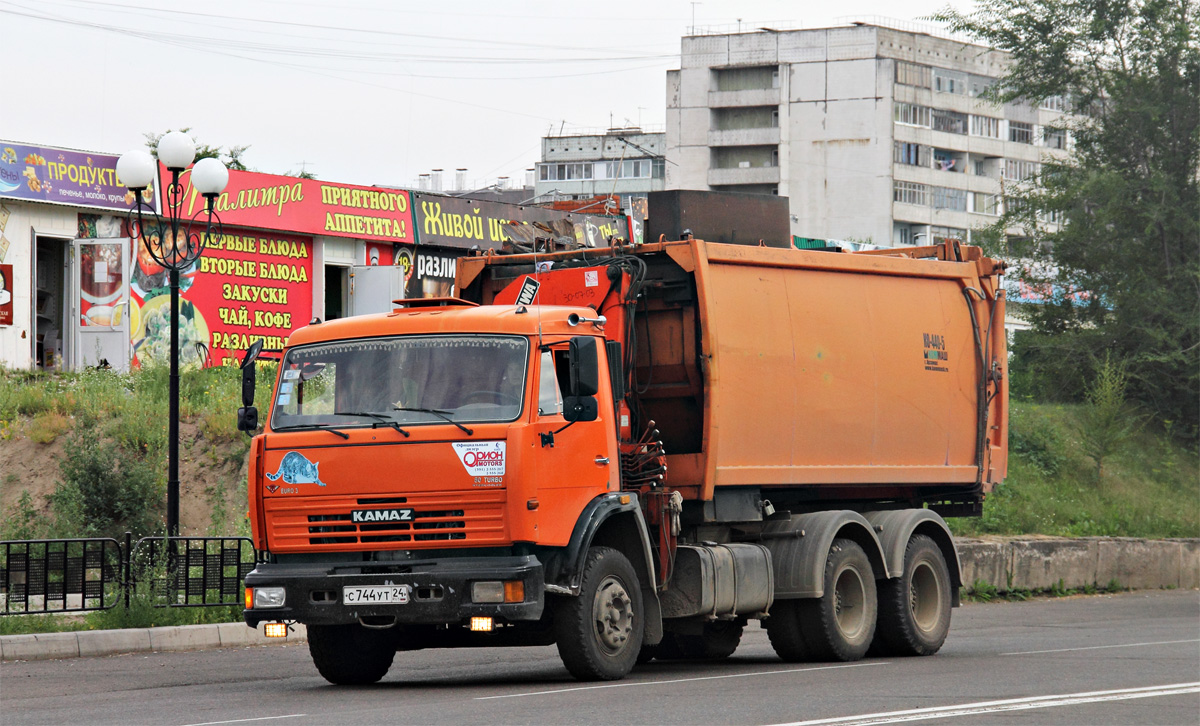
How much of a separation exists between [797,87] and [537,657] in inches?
3069

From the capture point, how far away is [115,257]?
2617cm

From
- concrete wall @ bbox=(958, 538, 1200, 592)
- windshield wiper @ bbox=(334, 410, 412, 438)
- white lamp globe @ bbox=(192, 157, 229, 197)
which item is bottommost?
concrete wall @ bbox=(958, 538, 1200, 592)

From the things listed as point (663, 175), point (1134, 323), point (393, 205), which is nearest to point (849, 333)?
point (393, 205)

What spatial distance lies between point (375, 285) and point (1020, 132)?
Result: 7290cm

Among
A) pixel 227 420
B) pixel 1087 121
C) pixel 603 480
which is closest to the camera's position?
pixel 603 480

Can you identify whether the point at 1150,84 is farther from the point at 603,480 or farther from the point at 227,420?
the point at 603,480

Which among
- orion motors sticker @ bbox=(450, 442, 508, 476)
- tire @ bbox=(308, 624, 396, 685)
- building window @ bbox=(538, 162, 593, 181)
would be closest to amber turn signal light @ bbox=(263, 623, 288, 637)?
tire @ bbox=(308, 624, 396, 685)

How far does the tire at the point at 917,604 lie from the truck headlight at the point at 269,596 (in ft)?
19.0

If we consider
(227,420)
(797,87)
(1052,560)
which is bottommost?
(1052,560)

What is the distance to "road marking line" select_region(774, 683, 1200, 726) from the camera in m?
8.00

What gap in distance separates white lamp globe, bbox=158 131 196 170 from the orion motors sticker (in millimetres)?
7534

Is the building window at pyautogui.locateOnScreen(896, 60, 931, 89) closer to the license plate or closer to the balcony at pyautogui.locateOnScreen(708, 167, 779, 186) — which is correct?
the balcony at pyautogui.locateOnScreen(708, 167, 779, 186)

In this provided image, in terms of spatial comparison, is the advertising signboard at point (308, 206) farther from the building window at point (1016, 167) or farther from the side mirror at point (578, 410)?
the building window at point (1016, 167)

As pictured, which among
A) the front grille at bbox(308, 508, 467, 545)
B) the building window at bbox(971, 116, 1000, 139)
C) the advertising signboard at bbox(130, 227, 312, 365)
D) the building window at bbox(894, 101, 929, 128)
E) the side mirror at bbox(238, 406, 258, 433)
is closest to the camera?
the front grille at bbox(308, 508, 467, 545)
